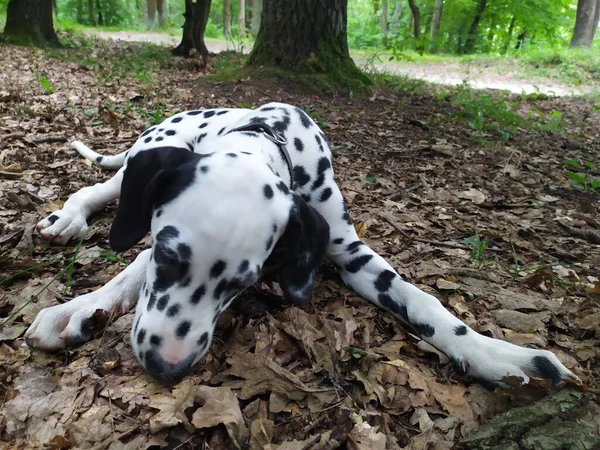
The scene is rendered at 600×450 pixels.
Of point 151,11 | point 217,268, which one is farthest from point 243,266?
point 151,11

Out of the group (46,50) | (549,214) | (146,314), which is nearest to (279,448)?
(146,314)

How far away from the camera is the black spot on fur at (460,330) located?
2.43 meters

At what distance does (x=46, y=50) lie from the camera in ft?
37.9

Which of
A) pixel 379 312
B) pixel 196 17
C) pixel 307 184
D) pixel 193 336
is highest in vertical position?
pixel 196 17

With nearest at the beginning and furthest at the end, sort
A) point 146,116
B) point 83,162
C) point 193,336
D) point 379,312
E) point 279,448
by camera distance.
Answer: point 279,448
point 193,336
point 379,312
point 83,162
point 146,116

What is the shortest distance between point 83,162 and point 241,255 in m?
3.20

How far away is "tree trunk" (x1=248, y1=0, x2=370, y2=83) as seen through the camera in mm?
7277

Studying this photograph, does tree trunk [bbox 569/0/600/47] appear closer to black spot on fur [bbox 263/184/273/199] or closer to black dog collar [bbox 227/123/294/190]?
black dog collar [bbox 227/123/294/190]

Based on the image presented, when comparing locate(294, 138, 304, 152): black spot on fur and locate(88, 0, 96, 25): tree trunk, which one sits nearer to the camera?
locate(294, 138, 304, 152): black spot on fur

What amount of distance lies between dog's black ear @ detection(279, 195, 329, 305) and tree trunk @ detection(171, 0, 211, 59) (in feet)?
33.3

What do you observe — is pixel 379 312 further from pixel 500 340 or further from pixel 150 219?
pixel 150 219

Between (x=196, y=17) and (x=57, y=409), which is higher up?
(x=196, y=17)

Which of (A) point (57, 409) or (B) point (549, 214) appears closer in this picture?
(A) point (57, 409)

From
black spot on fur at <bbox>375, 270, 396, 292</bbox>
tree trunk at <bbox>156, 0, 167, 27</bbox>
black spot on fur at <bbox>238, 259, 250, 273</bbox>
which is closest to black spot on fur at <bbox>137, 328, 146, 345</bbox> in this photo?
black spot on fur at <bbox>238, 259, 250, 273</bbox>
